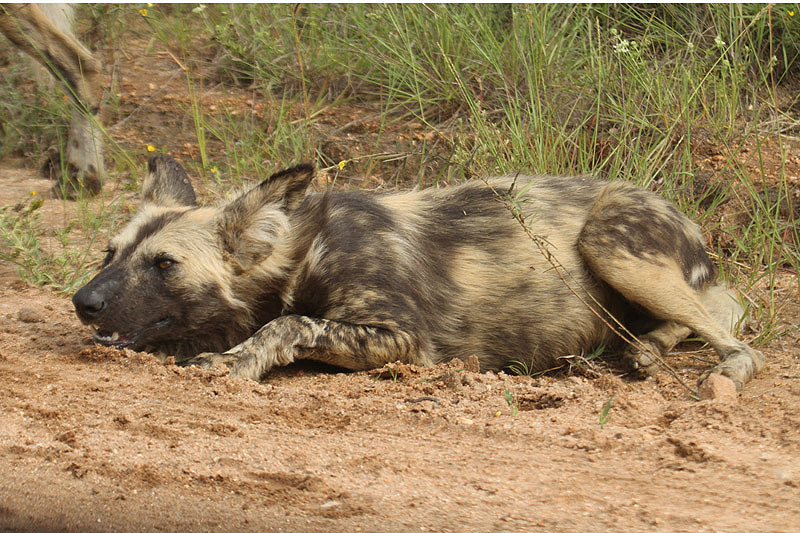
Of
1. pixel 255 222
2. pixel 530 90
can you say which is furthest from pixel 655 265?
pixel 530 90

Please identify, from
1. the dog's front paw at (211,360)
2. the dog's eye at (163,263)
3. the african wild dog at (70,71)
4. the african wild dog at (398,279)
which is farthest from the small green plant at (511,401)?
the african wild dog at (70,71)

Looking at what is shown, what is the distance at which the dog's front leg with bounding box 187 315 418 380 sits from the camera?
3.21m

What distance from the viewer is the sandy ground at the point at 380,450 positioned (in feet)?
6.60

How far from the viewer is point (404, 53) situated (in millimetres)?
5809

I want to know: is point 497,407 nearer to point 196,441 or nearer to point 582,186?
point 196,441

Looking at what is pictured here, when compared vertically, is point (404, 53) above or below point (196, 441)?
above

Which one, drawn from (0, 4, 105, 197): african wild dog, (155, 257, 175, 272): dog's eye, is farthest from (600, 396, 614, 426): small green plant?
(0, 4, 105, 197): african wild dog

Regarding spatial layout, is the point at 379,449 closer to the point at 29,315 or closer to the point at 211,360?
the point at 211,360

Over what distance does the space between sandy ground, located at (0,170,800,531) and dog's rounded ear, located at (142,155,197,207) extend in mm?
804

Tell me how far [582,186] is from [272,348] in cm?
160

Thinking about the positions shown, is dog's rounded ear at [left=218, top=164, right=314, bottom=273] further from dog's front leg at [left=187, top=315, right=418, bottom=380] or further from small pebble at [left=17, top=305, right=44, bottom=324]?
small pebble at [left=17, top=305, right=44, bottom=324]

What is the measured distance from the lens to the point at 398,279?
3.43 m

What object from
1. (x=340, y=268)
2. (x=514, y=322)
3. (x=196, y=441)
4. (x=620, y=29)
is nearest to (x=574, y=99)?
(x=620, y=29)

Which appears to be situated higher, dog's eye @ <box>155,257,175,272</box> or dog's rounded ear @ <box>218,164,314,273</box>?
dog's rounded ear @ <box>218,164,314,273</box>
